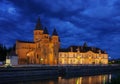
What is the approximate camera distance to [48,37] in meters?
135

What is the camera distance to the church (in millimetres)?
128750

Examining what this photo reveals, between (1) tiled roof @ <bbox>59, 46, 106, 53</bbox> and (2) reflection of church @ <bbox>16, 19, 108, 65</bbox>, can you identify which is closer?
(2) reflection of church @ <bbox>16, 19, 108, 65</bbox>

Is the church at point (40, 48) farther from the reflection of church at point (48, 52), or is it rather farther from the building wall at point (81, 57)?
the building wall at point (81, 57)

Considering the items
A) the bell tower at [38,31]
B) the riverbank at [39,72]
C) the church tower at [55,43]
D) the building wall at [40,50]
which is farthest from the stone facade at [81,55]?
the riverbank at [39,72]

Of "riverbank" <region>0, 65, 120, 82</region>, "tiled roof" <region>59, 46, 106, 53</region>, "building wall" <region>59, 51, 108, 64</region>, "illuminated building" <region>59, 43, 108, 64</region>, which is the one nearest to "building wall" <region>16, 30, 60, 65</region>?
"building wall" <region>59, 51, 108, 64</region>

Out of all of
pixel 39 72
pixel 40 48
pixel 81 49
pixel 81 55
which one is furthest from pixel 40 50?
pixel 39 72

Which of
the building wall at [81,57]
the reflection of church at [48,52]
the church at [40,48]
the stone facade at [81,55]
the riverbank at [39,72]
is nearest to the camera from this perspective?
the riverbank at [39,72]

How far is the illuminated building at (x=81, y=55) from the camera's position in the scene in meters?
136

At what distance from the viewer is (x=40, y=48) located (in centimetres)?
13088

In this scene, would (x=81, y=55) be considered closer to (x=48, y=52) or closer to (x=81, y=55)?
(x=81, y=55)

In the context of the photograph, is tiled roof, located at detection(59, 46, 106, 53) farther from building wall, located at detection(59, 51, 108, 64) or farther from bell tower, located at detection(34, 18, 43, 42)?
bell tower, located at detection(34, 18, 43, 42)

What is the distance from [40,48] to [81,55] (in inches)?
880

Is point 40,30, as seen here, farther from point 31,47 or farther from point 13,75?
point 13,75

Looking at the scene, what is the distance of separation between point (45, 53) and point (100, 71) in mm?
31440
